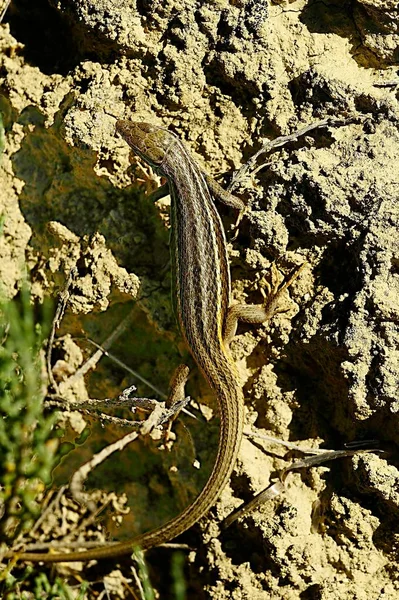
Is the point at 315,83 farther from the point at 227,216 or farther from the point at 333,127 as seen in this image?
the point at 227,216

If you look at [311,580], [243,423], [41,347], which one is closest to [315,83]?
[243,423]

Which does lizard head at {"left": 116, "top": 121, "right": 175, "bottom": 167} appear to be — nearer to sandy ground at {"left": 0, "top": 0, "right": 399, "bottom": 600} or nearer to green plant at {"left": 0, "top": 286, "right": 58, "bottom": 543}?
sandy ground at {"left": 0, "top": 0, "right": 399, "bottom": 600}

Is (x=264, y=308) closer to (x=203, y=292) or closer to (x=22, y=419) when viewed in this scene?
(x=203, y=292)

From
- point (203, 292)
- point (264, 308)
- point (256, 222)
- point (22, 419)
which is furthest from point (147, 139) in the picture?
point (22, 419)

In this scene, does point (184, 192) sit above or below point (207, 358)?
above

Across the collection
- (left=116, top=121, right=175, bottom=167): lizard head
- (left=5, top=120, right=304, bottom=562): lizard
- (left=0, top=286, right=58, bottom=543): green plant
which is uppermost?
(left=116, top=121, right=175, bottom=167): lizard head

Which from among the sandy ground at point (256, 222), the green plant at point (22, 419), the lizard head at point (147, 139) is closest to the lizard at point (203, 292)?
the lizard head at point (147, 139)

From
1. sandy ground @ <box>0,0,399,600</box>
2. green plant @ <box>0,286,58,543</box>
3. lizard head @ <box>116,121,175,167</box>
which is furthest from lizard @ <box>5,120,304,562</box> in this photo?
green plant @ <box>0,286,58,543</box>

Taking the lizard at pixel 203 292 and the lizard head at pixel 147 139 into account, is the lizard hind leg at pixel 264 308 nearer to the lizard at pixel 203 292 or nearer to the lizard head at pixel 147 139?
the lizard at pixel 203 292

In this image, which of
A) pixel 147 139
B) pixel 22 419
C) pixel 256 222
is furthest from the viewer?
pixel 22 419
